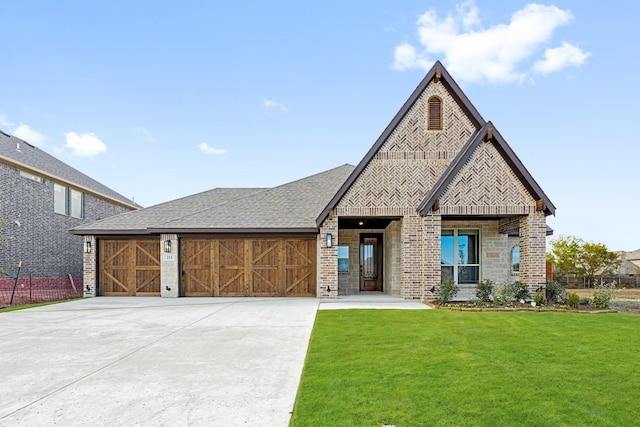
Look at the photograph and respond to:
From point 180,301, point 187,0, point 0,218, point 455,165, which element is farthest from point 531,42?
point 0,218

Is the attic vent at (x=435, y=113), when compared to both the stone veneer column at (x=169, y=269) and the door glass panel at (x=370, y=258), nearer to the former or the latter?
the door glass panel at (x=370, y=258)

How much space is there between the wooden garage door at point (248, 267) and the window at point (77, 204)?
10078 mm

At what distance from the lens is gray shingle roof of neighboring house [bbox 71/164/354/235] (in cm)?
1505

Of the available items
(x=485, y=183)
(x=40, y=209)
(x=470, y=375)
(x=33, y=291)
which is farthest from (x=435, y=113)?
(x=40, y=209)

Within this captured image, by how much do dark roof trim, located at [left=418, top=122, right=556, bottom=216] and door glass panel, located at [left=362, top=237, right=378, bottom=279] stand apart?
14.7 feet

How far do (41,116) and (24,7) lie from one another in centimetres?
695

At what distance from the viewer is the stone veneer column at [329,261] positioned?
13.9 metres

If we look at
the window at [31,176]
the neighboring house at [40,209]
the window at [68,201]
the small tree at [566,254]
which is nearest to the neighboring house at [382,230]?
the neighboring house at [40,209]

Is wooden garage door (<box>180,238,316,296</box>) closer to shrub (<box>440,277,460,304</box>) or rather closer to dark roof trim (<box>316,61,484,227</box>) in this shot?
dark roof trim (<box>316,61,484,227</box>)

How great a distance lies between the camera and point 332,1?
15555 mm

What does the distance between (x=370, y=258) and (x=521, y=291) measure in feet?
20.5

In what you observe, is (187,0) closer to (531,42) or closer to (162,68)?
(162,68)

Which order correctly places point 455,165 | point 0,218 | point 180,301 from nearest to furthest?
point 455,165, point 180,301, point 0,218

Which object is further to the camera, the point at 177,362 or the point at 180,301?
the point at 180,301
